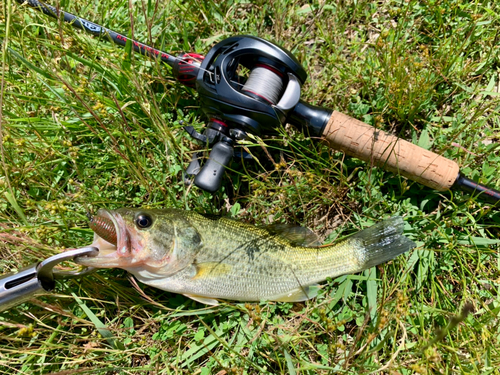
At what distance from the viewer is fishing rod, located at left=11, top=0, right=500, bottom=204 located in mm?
2715

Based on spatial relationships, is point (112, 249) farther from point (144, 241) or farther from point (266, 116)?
point (266, 116)

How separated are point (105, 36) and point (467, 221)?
3628mm

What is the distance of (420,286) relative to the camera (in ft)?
9.91

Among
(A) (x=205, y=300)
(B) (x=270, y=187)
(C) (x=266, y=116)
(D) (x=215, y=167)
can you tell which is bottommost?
(A) (x=205, y=300)

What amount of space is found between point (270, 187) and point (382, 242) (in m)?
1.03

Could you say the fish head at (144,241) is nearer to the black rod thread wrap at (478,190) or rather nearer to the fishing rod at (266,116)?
the fishing rod at (266,116)

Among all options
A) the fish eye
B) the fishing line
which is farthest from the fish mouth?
the fishing line

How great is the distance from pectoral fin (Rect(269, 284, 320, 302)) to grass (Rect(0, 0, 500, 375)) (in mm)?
130

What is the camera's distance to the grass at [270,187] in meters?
2.94

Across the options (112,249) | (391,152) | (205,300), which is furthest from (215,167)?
(391,152)

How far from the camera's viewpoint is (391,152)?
287cm

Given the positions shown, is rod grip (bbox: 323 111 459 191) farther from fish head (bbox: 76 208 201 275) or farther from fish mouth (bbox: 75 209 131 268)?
fish mouth (bbox: 75 209 131 268)

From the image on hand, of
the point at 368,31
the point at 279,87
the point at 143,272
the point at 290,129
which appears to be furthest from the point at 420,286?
the point at 368,31

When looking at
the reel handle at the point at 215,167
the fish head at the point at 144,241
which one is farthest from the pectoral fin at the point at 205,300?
the reel handle at the point at 215,167
